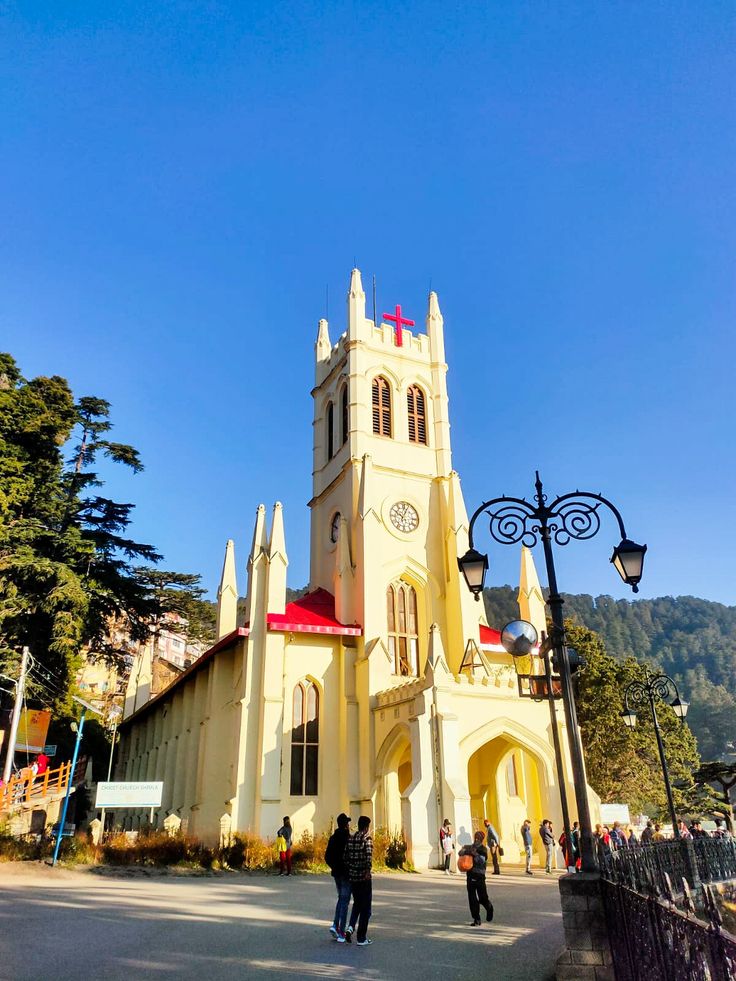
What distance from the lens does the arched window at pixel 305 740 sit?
24.9m

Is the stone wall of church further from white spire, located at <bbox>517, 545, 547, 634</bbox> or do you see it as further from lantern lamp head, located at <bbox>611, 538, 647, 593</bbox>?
lantern lamp head, located at <bbox>611, 538, 647, 593</bbox>

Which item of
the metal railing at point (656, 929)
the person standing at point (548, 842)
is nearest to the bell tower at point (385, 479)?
the person standing at point (548, 842)

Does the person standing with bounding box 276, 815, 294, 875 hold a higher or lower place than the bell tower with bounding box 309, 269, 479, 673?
lower

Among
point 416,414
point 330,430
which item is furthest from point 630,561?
point 330,430

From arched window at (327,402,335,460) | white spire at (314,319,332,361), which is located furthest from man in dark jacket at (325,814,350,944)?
white spire at (314,319,332,361)

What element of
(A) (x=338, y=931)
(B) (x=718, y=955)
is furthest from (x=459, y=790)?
(B) (x=718, y=955)

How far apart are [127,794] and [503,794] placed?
45.6 ft

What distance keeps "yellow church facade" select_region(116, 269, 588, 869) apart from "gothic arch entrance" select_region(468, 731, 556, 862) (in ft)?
0.25

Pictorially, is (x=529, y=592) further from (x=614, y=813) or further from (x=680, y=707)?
(x=680, y=707)

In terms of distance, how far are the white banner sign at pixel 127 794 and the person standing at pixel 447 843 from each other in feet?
25.9

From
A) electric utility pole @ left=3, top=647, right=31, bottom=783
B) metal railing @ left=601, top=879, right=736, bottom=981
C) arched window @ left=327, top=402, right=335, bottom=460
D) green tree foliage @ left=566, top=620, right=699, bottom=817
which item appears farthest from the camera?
green tree foliage @ left=566, top=620, right=699, bottom=817

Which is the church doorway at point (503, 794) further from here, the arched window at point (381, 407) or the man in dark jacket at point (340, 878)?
the man in dark jacket at point (340, 878)

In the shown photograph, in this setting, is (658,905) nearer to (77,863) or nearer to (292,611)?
(77,863)

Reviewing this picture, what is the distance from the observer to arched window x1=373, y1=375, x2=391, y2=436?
3409 cm
